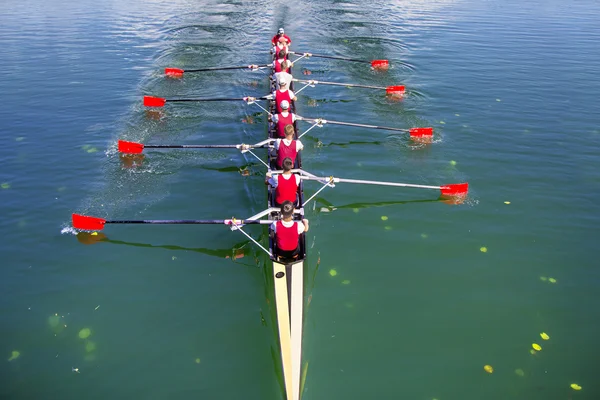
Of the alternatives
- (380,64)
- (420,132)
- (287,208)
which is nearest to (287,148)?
(287,208)

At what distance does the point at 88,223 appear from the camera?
12.5 meters

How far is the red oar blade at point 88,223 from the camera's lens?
40.9 ft

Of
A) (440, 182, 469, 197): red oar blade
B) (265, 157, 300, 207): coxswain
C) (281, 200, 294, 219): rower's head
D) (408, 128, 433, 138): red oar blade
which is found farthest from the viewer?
(408, 128, 433, 138): red oar blade

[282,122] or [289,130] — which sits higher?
[289,130]

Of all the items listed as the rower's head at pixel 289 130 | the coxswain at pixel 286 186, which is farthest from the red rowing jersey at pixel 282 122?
the coxswain at pixel 286 186

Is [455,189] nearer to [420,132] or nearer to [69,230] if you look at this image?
[420,132]

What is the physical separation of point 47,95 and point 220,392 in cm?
1992

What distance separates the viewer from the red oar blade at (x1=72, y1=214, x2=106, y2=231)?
12453 mm

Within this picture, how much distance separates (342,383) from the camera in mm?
9055

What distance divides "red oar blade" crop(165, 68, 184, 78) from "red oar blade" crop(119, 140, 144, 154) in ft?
28.6

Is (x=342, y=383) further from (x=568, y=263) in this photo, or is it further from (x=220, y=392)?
(x=568, y=263)

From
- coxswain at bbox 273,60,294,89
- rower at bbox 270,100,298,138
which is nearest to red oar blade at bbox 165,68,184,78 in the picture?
coxswain at bbox 273,60,294,89

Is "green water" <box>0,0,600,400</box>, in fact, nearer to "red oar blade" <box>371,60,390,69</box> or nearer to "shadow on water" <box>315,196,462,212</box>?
"shadow on water" <box>315,196,462,212</box>

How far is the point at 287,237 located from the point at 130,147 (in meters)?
9.13
